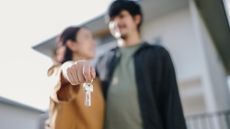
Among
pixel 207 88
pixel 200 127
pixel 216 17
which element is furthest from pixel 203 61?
pixel 216 17

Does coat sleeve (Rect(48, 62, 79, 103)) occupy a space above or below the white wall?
below

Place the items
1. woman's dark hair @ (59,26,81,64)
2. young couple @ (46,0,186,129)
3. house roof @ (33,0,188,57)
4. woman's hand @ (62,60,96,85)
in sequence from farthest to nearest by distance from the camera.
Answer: house roof @ (33,0,188,57), woman's dark hair @ (59,26,81,64), young couple @ (46,0,186,129), woman's hand @ (62,60,96,85)

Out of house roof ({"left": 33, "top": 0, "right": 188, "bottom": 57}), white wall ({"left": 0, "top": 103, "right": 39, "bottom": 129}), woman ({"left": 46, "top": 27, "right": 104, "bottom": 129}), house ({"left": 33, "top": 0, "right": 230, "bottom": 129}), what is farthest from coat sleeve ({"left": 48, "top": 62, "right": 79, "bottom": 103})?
house roof ({"left": 33, "top": 0, "right": 188, "bottom": 57})

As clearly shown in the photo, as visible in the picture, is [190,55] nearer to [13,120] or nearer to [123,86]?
[13,120]

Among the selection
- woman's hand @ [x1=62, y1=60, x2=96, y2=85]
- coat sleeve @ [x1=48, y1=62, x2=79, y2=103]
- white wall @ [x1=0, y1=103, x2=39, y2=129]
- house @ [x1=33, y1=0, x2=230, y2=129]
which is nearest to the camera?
woman's hand @ [x1=62, y1=60, x2=96, y2=85]

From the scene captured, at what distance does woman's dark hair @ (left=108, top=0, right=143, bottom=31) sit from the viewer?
123 centimetres

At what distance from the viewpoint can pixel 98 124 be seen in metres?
0.99

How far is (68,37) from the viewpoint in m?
1.13

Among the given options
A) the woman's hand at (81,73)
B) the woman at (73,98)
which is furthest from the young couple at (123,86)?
the woman's hand at (81,73)

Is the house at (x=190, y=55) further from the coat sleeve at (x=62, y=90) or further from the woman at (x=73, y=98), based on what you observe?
the coat sleeve at (x=62, y=90)

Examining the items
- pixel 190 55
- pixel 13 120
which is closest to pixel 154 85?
pixel 13 120

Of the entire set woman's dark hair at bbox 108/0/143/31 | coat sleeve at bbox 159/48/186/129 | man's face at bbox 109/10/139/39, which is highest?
woman's dark hair at bbox 108/0/143/31

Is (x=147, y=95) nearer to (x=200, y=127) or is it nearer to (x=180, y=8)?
(x=200, y=127)

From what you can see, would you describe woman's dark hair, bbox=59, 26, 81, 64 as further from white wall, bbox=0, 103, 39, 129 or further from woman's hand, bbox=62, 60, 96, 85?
white wall, bbox=0, 103, 39, 129
